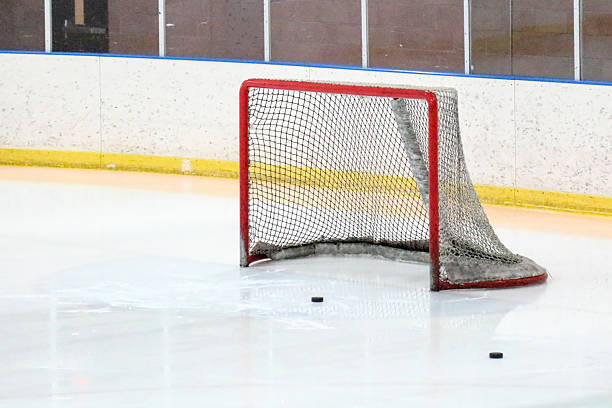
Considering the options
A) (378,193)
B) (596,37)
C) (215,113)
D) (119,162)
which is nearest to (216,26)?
(215,113)

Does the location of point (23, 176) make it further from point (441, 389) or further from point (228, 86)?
point (441, 389)

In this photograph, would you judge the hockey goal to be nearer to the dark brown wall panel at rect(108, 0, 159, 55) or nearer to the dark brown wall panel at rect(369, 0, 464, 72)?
the dark brown wall panel at rect(369, 0, 464, 72)

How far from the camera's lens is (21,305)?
272 inches

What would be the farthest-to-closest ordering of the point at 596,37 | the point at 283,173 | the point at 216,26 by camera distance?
the point at 216,26 < the point at 596,37 < the point at 283,173

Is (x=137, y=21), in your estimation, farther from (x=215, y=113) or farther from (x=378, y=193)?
(x=378, y=193)

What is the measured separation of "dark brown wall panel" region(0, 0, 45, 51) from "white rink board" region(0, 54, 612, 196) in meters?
0.39

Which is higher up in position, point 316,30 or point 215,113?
point 316,30

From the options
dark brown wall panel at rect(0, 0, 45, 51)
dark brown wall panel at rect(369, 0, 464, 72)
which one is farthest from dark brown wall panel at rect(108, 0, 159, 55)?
dark brown wall panel at rect(369, 0, 464, 72)

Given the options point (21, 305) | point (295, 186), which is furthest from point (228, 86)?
point (21, 305)

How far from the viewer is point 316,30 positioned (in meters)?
14.4

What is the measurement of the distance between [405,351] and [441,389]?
2.06ft

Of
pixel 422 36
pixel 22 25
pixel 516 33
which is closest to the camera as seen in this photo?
pixel 516 33

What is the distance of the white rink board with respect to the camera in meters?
9.34

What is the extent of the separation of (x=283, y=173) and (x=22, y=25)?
151 inches
